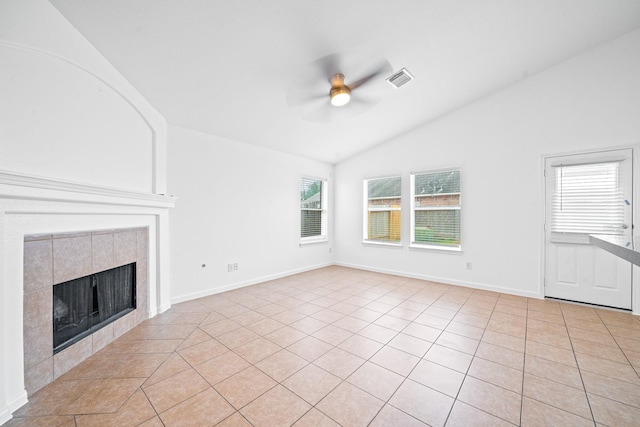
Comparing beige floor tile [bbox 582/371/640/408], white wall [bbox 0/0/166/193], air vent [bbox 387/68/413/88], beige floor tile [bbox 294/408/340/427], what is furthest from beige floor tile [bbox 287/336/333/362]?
air vent [bbox 387/68/413/88]

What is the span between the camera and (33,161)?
1.67 metres

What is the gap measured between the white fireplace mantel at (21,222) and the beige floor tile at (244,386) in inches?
47.7

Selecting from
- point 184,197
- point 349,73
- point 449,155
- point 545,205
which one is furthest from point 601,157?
point 184,197

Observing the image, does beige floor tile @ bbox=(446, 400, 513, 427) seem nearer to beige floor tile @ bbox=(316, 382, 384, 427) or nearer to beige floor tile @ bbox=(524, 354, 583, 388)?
beige floor tile @ bbox=(316, 382, 384, 427)

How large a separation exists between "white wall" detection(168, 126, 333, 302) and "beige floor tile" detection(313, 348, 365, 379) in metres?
2.34

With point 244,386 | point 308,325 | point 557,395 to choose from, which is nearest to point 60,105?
point 244,386

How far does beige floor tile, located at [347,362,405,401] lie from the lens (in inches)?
68.1

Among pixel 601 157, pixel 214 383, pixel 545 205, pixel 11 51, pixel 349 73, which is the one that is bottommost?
pixel 214 383

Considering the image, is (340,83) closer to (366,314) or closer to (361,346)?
(361,346)

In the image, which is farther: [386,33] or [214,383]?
[386,33]

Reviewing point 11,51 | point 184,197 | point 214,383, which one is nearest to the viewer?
point 11,51

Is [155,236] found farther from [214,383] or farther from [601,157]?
[601,157]

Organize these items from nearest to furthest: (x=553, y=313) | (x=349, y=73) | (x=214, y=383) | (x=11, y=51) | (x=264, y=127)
Result: (x=11, y=51) → (x=214, y=383) → (x=349, y=73) → (x=553, y=313) → (x=264, y=127)

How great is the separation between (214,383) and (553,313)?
3862 millimetres
